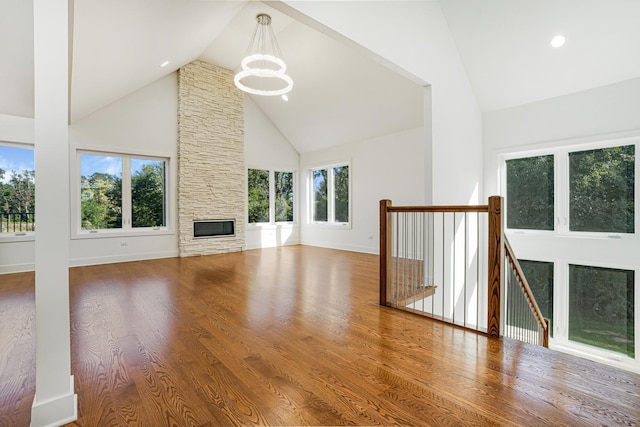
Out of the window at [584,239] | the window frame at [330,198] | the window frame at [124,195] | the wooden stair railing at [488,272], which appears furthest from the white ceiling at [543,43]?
the window frame at [124,195]

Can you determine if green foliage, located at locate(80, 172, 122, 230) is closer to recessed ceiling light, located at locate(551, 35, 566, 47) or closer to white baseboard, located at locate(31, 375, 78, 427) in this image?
white baseboard, located at locate(31, 375, 78, 427)

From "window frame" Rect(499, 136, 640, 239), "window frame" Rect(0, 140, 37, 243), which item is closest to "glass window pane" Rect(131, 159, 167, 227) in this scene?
"window frame" Rect(0, 140, 37, 243)

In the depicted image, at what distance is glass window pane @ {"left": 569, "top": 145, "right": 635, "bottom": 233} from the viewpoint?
13.9 feet

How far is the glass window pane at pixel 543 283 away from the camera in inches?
191

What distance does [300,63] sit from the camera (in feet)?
19.5

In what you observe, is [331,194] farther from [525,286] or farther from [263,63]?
[525,286]

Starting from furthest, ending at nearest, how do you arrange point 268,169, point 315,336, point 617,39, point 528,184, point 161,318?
1. point 268,169
2. point 528,184
3. point 617,39
4. point 161,318
5. point 315,336

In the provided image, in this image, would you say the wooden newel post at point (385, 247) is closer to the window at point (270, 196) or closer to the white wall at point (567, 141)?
the white wall at point (567, 141)

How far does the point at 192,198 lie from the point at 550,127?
22.0 feet

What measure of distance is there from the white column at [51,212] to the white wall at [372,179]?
16.7 ft

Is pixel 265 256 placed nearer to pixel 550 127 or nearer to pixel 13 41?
pixel 13 41

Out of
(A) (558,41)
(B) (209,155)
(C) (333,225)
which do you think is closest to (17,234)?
(B) (209,155)

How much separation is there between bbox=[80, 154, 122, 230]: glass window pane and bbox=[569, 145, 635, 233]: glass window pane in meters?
8.00

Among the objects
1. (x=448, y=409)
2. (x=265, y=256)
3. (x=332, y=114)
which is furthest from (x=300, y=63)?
(x=448, y=409)
